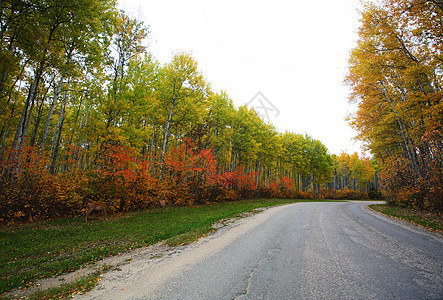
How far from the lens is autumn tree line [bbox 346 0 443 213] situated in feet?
27.5

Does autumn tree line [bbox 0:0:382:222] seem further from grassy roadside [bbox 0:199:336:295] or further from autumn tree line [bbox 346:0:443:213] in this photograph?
autumn tree line [bbox 346:0:443:213]

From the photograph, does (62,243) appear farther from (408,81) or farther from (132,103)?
(408,81)

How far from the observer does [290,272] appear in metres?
3.16

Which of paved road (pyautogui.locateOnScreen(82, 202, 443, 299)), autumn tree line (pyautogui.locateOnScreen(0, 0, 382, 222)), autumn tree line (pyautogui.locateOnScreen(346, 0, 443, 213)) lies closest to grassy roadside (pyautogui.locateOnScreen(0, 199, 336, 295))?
paved road (pyautogui.locateOnScreen(82, 202, 443, 299))

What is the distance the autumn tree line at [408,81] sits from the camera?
838cm

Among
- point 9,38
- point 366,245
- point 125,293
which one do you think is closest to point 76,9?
point 9,38

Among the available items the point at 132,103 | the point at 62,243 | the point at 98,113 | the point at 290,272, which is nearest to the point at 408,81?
the point at 290,272

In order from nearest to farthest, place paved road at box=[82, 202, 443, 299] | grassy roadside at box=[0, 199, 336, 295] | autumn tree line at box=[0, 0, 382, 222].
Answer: paved road at box=[82, 202, 443, 299] → grassy roadside at box=[0, 199, 336, 295] → autumn tree line at box=[0, 0, 382, 222]

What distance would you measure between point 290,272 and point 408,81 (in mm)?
14366

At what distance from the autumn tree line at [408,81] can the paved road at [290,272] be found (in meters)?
8.05

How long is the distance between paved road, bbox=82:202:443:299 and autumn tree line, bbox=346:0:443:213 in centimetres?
805

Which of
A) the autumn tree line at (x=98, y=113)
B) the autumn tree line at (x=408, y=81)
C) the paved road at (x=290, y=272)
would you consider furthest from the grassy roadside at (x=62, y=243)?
the autumn tree line at (x=408, y=81)

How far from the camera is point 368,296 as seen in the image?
94.8 inches

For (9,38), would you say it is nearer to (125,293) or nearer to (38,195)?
(38,195)
